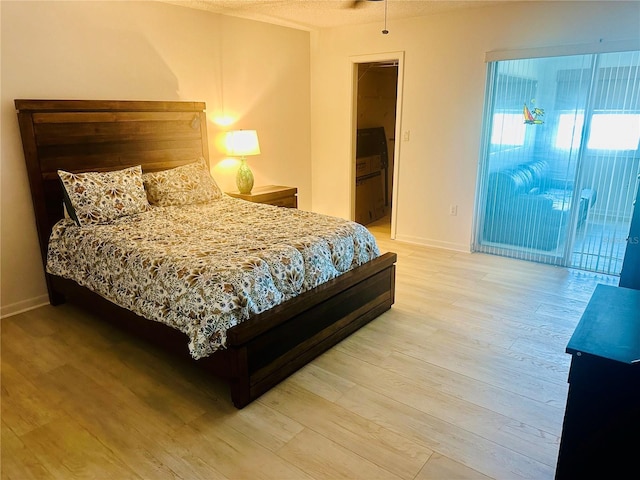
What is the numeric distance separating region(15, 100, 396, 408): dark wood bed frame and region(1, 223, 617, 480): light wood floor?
0.15 m

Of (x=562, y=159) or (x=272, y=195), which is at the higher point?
(x=562, y=159)

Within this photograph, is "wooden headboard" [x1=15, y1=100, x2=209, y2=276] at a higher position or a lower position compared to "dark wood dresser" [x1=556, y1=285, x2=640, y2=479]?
higher

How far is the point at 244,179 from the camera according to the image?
14.6ft

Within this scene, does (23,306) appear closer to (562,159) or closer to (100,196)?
(100,196)

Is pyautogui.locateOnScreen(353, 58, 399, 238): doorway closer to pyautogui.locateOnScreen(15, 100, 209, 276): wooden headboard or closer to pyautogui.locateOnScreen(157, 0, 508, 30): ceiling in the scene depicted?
pyautogui.locateOnScreen(157, 0, 508, 30): ceiling

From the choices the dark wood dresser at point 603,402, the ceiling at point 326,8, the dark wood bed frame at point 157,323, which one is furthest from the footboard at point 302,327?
the ceiling at point 326,8

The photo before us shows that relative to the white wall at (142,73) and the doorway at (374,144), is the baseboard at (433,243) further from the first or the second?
the white wall at (142,73)

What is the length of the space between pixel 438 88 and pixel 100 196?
3.38 metres

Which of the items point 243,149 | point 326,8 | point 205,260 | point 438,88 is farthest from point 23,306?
point 438,88

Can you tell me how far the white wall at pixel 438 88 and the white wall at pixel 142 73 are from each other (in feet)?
1.46

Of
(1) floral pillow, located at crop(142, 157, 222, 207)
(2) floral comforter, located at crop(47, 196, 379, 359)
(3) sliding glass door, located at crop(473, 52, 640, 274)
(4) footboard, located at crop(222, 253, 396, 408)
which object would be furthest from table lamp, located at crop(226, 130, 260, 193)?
(3) sliding glass door, located at crop(473, 52, 640, 274)

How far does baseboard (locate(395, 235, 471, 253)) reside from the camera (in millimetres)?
4766

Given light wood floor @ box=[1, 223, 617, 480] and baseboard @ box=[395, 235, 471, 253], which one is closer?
light wood floor @ box=[1, 223, 617, 480]

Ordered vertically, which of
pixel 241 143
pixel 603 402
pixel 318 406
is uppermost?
pixel 241 143
